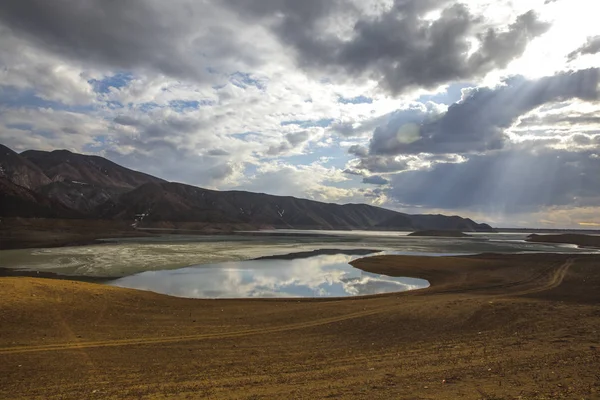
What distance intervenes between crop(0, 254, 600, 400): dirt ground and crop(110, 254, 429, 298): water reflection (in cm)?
578

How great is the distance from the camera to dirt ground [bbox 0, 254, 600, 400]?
30.1 feet

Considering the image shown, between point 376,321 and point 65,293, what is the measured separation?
15.7 meters

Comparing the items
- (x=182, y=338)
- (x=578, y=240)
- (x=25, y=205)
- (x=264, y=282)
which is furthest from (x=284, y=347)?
(x=25, y=205)

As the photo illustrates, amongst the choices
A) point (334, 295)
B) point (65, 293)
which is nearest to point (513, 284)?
point (334, 295)

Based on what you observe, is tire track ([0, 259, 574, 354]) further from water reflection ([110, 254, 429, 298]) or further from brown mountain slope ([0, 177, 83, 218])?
brown mountain slope ([0, 177, 83, 218])

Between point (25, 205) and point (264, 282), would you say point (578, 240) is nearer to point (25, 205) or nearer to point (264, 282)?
point (264, 282)

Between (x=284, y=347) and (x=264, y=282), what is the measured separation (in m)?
21.1

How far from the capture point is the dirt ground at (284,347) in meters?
9.19

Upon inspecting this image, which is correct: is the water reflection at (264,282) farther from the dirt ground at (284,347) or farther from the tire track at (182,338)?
the tire track at (182,338)

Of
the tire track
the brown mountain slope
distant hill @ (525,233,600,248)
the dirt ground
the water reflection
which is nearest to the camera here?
the dirt ground

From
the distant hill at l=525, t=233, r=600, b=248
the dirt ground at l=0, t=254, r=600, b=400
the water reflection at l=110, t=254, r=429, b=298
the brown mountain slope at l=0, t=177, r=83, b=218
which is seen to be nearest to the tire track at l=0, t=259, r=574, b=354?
the dirt ground at l=0, t=254, r=600, b=400

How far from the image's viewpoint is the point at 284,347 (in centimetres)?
1366

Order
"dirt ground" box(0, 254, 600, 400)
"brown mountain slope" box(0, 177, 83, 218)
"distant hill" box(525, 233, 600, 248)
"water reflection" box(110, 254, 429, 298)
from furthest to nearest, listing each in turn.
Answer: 1. "brown mountain slope" box(0, 177, 83, 218)
2. "distant hill" box(525, 233, 600, 248)
3. "water reflection" box(110, 254, 429, 298)
4. "dirt ground" box(0, 254, 600, 400)

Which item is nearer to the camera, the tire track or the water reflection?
the tire track
